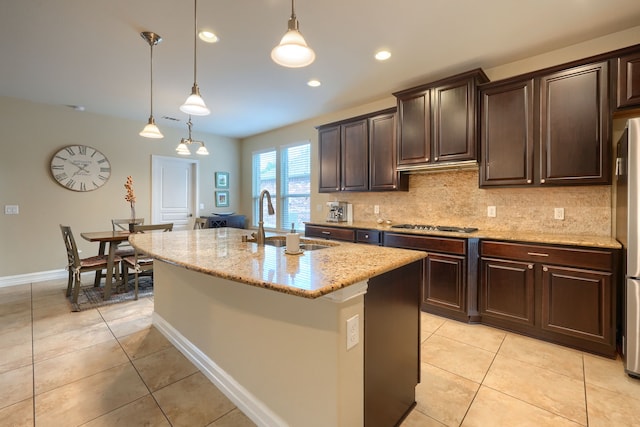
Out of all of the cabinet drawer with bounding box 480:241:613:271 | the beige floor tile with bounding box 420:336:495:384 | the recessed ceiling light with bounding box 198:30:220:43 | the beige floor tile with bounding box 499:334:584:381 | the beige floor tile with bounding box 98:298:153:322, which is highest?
the recessed ceiling light with bounding box 198:30:220:43

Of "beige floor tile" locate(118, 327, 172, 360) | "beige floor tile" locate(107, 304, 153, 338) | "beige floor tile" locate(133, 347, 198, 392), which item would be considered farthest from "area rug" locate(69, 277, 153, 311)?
"beige floor tile" locate(133, 347, 198, 392)

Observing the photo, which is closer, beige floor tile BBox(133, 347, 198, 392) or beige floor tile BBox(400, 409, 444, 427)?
beige floor tile BBox(400, 409, 444, 427)

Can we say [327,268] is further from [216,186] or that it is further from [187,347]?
[216,186]

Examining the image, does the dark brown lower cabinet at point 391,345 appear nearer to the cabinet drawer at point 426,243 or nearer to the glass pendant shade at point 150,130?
the cabinet drawer at point 426,243

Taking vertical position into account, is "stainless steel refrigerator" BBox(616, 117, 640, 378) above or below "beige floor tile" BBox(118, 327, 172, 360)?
above

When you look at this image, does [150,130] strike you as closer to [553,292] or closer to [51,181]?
[51,181]

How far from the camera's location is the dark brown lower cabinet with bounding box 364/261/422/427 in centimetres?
128

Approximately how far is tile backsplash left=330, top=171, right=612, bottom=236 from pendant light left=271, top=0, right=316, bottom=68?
2513 millimetres

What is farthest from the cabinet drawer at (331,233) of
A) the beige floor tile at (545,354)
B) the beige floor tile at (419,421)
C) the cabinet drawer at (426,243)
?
the beige floor tile at (419,421)

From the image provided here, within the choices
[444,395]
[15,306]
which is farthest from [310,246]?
[15,306]

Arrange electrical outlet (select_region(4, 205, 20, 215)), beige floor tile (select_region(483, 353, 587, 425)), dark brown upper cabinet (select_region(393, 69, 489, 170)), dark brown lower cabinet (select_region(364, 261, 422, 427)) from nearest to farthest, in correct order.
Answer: dark brown lower cabinet (select_region(364, 261, 422, 427))
beige floor tile (select_region(483, 353, 587, 425))
dark brown upper cabinet (select_region(393, 69, 489, 170))
electrical outlet (select_region(4, 205, 20, 215))

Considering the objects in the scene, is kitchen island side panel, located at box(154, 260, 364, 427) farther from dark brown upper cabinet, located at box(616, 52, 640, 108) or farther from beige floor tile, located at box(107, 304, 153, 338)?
dark brown upper cabinet, located at box(616, 52, 640, 108)

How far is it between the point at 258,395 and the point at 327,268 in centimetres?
89

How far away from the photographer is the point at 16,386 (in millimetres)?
1851
